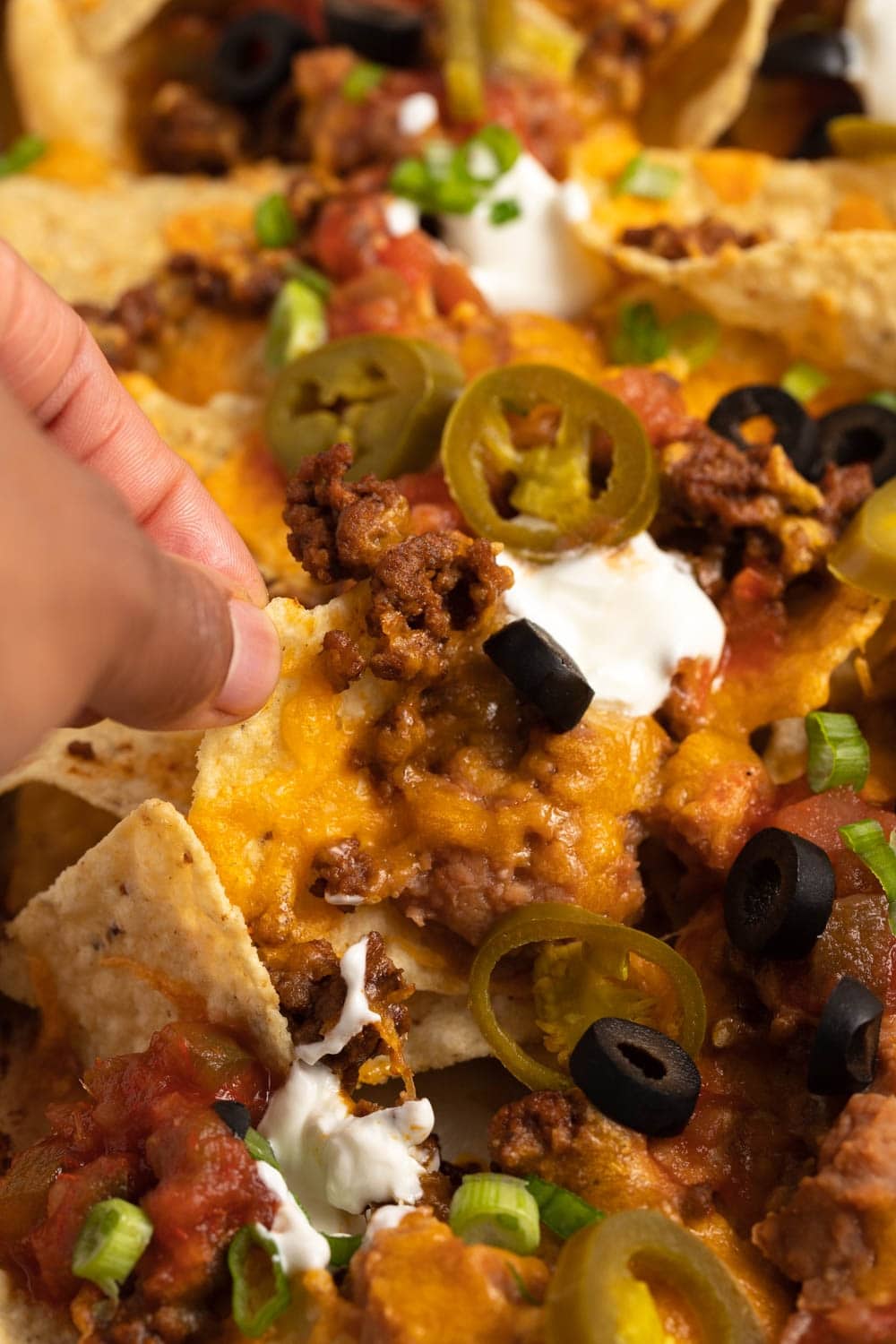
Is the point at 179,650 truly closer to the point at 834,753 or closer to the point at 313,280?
the point at 834,753

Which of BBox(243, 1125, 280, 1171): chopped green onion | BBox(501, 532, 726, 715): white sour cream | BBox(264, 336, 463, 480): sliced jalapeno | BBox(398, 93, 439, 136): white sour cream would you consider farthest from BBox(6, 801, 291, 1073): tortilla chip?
BBox(398, 93, 439, 136): white sour cream

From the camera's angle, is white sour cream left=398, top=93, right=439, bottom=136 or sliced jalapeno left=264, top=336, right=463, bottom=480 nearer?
sliced jalapeno left=264, top=336, right=463, bottom=480

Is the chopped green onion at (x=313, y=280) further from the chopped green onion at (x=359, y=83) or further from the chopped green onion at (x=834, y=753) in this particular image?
the chopped green onion at (x=834, y=753)

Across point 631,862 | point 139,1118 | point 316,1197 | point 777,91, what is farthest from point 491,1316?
point 777,91

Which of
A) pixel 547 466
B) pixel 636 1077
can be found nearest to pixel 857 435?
pixel 547 466

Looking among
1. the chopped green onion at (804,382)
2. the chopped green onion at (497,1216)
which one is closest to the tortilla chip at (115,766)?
the chopped green onion at (497,1216)

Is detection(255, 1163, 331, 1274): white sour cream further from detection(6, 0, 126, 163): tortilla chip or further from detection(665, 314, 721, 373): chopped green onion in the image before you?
detection(6, 0, 126, 163): tortilla chip

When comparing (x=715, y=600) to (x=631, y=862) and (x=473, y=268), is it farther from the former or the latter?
(x=473, y=268)
